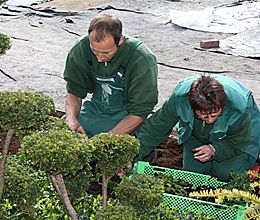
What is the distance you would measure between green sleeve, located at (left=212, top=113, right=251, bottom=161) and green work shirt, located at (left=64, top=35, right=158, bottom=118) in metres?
0.51

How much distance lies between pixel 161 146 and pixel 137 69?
0.87 metres

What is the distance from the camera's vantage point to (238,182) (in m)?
3.33

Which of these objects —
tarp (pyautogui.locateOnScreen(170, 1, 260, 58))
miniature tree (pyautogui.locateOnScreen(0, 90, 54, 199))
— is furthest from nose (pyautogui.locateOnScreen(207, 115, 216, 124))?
tarp (pyautogui.locateOnScreen(170, 1, 260, 58))

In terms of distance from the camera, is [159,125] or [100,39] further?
[159,125]

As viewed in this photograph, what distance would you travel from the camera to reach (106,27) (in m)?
3.40

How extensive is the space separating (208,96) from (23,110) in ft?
3.77

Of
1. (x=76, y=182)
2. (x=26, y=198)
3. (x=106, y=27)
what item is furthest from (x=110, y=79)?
(x=26, y=198)

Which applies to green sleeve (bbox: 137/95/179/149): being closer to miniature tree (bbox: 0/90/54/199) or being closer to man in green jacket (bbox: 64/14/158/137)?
man in green jacket (bbox: 64/14/158/137)

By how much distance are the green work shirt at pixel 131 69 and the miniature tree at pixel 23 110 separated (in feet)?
3.87

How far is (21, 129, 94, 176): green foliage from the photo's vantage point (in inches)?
90.4

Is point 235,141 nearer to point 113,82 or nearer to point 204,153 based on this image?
point 204,153

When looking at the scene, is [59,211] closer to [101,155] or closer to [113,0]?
[101,155]

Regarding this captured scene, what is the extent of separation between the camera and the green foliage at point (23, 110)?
243 centimetres

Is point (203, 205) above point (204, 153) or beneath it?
beneath
